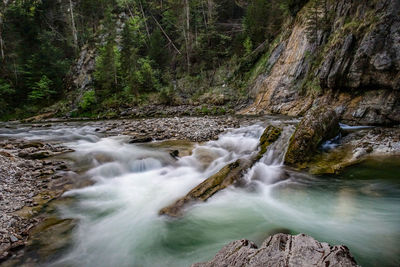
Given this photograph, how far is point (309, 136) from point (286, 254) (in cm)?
524

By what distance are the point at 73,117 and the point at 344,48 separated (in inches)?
844

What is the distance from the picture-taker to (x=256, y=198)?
5.07 m

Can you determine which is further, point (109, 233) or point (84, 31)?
point (84, 31)

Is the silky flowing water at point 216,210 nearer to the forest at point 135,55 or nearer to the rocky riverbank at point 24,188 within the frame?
the rocky riverbank at point 24,188

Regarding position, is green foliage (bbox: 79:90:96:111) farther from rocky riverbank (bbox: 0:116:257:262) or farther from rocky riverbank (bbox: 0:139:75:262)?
rocky riverbank (bbox: 0:139:75:262)

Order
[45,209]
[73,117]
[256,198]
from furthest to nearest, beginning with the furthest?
[73,117] → [256,198] → [45,209]

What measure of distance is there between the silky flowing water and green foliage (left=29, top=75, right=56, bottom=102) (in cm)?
1905

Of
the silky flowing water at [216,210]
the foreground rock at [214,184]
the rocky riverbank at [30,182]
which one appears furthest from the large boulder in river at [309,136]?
the rocky riverbank at [30,182]

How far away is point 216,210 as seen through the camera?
14.9 feet

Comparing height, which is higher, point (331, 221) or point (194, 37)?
point (194, 37)

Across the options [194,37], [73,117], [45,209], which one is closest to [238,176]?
[45,209]

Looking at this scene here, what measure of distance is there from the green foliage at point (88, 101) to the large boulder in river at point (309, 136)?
19817mm

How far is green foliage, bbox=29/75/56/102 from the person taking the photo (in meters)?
20.9

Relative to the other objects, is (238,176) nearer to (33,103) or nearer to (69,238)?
(69,238)
